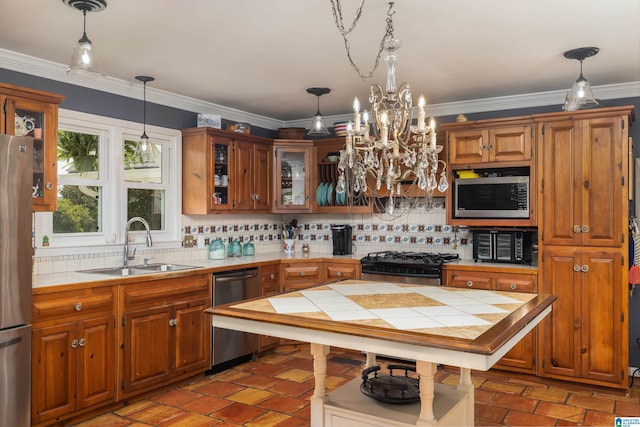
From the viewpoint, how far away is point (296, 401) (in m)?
3.69

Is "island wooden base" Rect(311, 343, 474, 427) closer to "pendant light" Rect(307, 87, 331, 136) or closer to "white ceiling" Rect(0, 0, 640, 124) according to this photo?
"white ceiling" Rect(0, 0, 640, 124)

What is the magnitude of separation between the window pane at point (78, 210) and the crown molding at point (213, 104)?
0.81 m

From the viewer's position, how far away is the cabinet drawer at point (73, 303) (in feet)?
9.94

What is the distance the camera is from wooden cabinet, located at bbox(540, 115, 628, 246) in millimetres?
3834

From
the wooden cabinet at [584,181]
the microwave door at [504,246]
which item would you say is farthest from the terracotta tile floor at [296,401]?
the wooden cabinet at [584,181]

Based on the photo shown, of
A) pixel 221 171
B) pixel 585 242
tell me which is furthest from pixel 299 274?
pixel 585 242

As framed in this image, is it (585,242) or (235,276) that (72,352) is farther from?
(585,242)

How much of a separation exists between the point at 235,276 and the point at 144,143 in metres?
1.34

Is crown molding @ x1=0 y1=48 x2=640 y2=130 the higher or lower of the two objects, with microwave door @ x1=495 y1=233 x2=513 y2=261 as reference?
higher

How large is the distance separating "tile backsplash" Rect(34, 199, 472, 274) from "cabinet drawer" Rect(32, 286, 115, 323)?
0.76 m

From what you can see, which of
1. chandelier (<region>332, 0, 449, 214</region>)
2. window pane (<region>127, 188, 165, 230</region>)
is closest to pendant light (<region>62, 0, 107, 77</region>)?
chandelier (<region>332, 0, 449, 214</region>)

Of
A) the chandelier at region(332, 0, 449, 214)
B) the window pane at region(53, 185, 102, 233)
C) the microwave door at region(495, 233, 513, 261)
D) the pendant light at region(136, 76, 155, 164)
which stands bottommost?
the microwave door at region(495, 233, 513, 261)

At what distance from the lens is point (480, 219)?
4.42m

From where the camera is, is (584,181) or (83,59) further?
(584,181)
